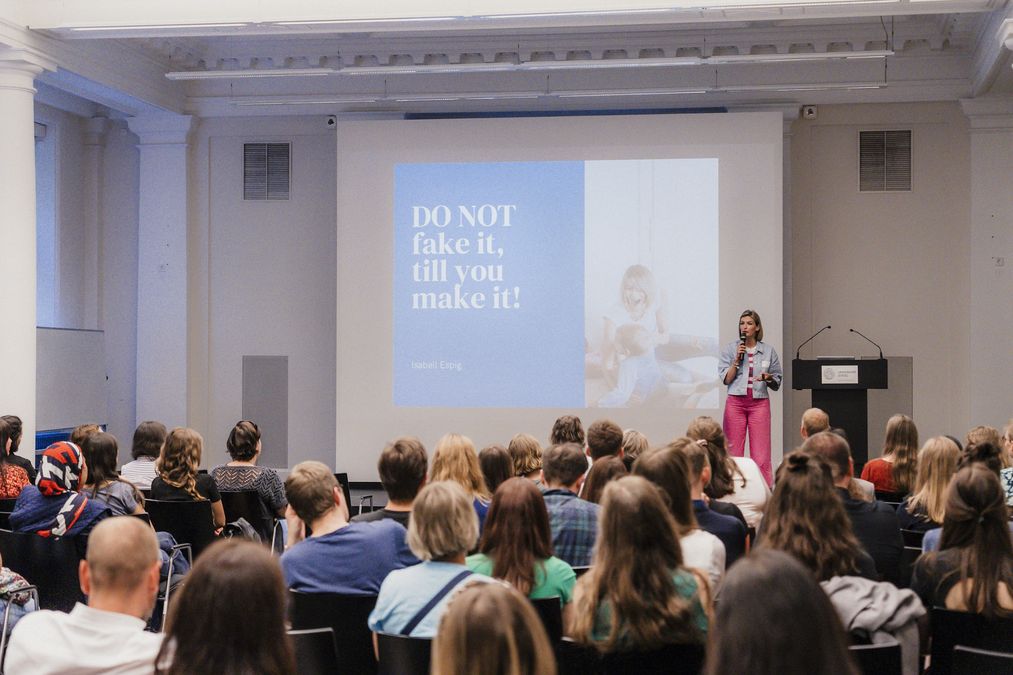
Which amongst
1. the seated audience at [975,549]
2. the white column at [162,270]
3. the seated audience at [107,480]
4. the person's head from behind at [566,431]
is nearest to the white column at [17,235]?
the white column at [162,270]

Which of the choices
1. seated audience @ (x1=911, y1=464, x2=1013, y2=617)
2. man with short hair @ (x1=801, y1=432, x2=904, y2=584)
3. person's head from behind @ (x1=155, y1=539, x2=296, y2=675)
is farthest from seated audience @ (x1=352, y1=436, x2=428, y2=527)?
person's head from behind @ (x1=155, y1=539, x2=296, y2=675)

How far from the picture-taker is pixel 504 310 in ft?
31.7

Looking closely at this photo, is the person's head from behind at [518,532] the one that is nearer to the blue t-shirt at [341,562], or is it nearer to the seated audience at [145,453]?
the blue t-shirt at [341,562]

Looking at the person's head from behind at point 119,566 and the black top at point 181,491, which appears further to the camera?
the black top at point 181,491

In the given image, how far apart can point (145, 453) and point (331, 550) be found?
3118 mm

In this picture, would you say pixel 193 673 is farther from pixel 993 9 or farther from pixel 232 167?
pixel 232 167

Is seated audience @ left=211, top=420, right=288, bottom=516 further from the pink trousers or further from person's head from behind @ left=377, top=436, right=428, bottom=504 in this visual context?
the pink trousers

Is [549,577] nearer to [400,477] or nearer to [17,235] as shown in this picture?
[400,477]

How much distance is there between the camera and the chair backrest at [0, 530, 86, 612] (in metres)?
4.24

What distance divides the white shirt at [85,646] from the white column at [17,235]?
632 centimetres

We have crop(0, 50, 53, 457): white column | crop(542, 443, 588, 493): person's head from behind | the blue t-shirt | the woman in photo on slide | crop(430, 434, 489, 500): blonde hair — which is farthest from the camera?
the woman in photo on slide

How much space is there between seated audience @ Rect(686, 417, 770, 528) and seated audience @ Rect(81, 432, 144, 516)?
8.38 feet

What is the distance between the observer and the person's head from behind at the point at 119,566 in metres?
2.16

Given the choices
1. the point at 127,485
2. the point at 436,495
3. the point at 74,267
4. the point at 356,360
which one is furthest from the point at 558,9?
the point at 74,267
